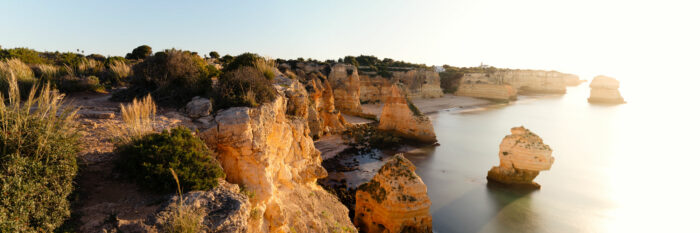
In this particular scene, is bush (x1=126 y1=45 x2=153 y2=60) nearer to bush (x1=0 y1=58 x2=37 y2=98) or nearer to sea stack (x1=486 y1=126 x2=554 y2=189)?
bush (x1=0 y1=58 x2=37 y2=98)

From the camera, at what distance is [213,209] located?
4578 millimetres

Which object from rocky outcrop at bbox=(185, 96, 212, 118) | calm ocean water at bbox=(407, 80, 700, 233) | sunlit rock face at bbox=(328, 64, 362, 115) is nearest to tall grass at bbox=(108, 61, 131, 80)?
rocky outcrop at bbox=(185, 96, 212, 118)

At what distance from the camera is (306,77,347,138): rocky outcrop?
77.8 feet

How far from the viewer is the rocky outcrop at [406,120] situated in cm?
2694

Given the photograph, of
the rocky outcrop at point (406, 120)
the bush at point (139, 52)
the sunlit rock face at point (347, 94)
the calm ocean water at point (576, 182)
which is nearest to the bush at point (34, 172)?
the calm ocean water at point (576, 182)

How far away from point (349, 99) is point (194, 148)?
3096 cm

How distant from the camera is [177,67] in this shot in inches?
398

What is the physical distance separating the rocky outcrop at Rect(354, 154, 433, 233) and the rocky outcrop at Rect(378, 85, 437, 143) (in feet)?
52.8

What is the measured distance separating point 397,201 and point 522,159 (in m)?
10.0

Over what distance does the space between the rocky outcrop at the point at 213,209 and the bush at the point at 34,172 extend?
3.74 feet

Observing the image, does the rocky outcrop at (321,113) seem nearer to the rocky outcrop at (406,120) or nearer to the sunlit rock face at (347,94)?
the rocky outcrop at (406,120)

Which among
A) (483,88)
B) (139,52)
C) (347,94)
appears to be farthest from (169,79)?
(483,88)

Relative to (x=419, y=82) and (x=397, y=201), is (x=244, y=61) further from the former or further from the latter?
(x=419, y=82)

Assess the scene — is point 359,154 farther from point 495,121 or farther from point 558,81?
point 558,81
